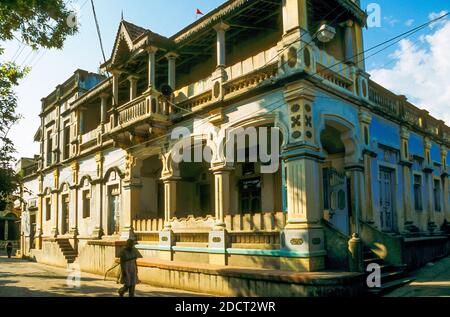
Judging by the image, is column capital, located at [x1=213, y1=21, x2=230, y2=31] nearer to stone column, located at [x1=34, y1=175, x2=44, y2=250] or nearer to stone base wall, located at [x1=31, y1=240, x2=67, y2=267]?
stone base wall, located at [x1=31, y1=240, x2=67, y2=267]

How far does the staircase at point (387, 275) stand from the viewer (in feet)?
31.5

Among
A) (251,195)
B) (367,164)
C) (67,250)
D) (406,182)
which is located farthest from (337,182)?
(67,250)

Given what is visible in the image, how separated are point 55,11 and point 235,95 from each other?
17.3 feet

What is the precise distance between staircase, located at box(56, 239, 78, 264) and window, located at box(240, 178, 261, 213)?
9822mm

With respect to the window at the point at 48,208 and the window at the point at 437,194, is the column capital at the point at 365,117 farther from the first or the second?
the window at the point at 48,208

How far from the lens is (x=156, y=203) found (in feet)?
57.7

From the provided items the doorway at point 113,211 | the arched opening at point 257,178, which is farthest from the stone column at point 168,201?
the doorway at point 113,211

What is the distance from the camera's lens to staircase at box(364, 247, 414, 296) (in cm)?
961

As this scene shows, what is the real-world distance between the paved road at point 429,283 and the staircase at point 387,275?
14cm

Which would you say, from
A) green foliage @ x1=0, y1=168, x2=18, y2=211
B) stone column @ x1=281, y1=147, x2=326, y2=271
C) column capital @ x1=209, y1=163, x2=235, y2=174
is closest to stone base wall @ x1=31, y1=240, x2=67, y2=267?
green foliage @ x1=0, y1=168, x2=18, y2=211

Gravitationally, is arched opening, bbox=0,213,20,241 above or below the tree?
below

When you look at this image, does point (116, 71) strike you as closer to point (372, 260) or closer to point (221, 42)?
point (221, 42)
